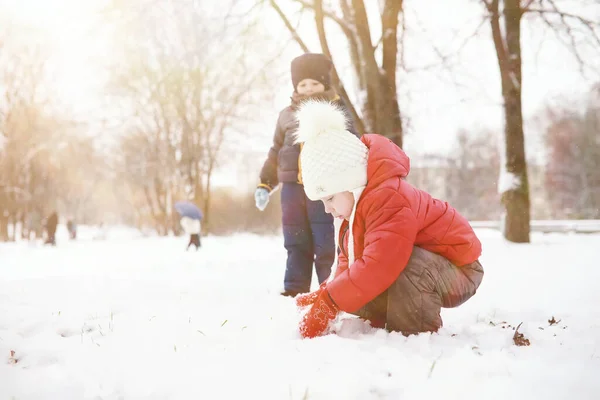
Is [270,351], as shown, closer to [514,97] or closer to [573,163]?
[514,97]

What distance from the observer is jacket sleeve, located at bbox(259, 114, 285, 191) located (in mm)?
3602

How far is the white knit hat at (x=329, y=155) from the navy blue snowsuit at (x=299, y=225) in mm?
1223

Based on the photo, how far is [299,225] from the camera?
338 centimetres

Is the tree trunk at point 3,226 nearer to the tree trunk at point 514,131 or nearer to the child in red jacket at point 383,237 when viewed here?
the tree trunk at point 514,131

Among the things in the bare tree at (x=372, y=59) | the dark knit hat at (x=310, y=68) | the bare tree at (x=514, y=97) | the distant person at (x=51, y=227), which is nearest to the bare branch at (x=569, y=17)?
the bare tree at (x=514, y=97)

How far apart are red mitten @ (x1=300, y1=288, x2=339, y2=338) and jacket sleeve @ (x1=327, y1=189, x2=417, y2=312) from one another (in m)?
0.04

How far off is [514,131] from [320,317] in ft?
24.9

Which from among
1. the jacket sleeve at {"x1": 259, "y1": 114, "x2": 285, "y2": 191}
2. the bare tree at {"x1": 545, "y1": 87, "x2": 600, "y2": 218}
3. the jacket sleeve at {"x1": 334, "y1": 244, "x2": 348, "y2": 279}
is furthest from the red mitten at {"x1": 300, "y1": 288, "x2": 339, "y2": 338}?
the bare tree at {"x1": 545, "y1": 87, "x2": 600, "y2": 218}

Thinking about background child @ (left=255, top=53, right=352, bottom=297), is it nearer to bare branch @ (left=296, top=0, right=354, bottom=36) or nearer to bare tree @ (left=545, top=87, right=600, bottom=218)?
bare branch @ (left=296, top=0, right=354, bottom=36)

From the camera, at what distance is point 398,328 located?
1.90 metres

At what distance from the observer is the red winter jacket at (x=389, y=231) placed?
70.1 inches

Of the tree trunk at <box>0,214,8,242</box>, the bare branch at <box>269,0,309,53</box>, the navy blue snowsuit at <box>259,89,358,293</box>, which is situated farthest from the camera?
the tree trunk at <box>0,214,8,242</box>

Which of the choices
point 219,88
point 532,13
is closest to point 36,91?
point 219,88

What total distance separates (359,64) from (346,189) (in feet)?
17.8
